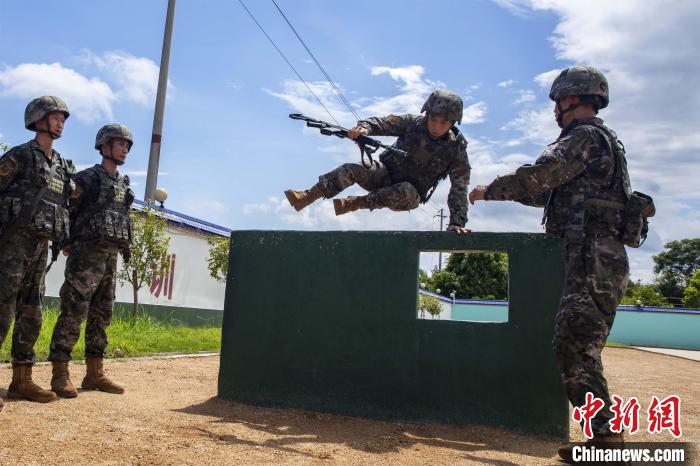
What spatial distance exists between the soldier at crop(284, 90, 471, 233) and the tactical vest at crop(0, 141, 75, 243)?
5.50 feet

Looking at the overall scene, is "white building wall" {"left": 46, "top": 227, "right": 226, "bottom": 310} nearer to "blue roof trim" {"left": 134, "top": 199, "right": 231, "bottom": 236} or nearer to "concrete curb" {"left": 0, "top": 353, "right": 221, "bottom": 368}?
"blue roof trim" {"left": 134, "top": 199, "right": 231, "bottom": 236}

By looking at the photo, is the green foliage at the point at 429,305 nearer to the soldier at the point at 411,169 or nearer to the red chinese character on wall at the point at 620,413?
the soldier at the point at 411,169

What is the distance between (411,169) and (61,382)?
10.5 feet

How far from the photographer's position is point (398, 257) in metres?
4.31

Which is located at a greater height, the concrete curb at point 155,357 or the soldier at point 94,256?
the soldier at point 94,256

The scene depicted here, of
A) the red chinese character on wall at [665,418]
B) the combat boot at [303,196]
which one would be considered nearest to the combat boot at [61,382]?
the combat boot at [303,196]

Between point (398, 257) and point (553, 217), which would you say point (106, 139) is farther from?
point (553, 217)

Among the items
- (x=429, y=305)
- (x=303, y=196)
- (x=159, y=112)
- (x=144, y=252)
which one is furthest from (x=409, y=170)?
(x=429, y=305)

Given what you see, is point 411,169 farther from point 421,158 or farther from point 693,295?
point 693,295

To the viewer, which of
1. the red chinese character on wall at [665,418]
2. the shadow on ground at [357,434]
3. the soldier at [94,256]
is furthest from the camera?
the soldier at [94,256]

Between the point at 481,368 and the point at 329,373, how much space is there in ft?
3.64

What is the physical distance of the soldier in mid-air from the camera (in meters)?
3.39

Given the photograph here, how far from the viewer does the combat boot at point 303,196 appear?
4590 mm

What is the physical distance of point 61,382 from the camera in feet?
14.6
